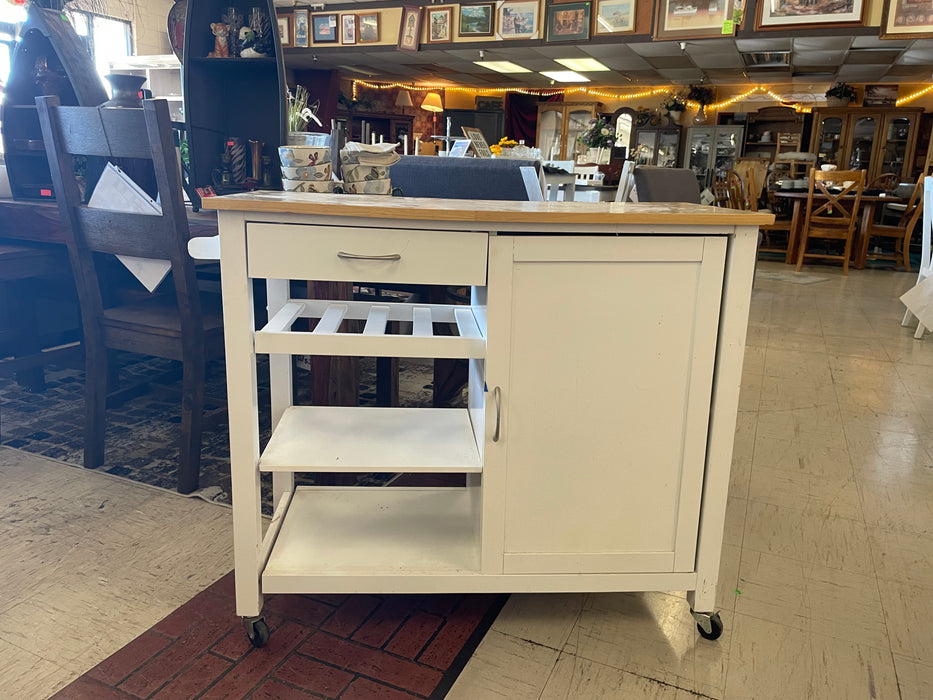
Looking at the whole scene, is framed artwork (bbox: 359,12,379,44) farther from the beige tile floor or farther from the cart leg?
the cart leg

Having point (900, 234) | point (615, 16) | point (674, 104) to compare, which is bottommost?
point (900, 234)

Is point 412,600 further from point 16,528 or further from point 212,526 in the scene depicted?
point 16,528

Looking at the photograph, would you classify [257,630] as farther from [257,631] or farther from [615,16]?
[615,16]

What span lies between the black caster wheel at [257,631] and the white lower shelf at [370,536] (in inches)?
2.7

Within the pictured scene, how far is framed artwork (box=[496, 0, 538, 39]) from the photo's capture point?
7691 mm

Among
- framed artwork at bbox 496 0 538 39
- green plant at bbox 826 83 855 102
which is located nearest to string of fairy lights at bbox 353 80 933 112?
green plant at bbox 826 83 855 102

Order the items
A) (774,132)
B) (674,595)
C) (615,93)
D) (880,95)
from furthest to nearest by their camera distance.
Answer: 1. (615,93)
2. (774,132)
3. (880,95)
4. (674,595)

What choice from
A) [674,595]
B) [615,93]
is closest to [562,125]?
[615,93]

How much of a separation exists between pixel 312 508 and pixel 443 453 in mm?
435

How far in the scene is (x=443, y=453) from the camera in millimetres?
1464

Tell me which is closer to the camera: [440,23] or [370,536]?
[370,536]

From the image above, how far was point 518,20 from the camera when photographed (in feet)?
25.5

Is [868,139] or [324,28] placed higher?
[324,28]

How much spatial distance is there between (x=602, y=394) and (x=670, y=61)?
8.64 meters
